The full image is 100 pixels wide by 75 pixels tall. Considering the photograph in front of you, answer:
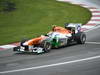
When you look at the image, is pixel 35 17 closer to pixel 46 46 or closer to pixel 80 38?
pixel 80 38

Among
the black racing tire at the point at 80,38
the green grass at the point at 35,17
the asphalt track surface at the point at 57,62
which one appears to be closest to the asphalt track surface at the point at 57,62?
the asphalt track surface at the point at 57,62

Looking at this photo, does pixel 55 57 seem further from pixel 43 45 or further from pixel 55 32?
pixel 55 32

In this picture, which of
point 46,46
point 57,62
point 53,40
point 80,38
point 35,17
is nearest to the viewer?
point 57,62

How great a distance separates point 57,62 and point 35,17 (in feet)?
42.9

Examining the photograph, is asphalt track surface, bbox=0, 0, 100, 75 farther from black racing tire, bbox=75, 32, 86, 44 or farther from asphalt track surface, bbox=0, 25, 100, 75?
black racing tire, bbox=75, 32, 86, 44

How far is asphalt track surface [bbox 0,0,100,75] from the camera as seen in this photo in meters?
14.6

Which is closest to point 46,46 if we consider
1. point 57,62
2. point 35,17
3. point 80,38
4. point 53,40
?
point 53,40

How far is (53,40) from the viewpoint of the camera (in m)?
19.0

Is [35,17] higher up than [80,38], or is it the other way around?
[35,17]

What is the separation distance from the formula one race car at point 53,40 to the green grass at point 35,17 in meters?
3.21

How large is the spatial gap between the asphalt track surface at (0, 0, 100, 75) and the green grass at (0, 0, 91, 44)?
421 cm

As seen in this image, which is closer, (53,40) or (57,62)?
(57,62)

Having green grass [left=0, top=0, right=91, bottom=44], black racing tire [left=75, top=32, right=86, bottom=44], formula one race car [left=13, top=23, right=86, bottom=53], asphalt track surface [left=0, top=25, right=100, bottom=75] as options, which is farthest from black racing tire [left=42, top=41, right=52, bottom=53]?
green grass [left=0, top=0, right=91, bottom=44]

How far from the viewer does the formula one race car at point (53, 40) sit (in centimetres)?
1814
